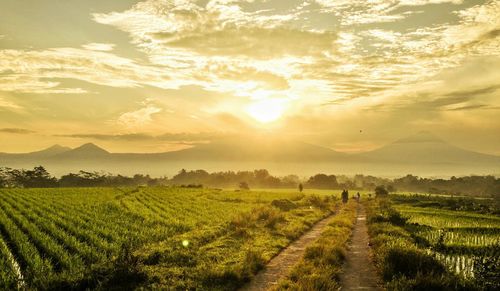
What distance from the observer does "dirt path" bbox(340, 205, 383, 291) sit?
564 inches

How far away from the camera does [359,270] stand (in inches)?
647

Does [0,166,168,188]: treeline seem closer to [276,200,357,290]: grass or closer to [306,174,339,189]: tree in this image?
[306,174,339,189]: tree

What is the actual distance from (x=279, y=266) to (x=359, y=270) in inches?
139

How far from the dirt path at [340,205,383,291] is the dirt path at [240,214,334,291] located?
8.19 feet

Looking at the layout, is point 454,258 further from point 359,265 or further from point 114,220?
point 114,220

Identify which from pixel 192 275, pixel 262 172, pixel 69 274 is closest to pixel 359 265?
pixel 192 275

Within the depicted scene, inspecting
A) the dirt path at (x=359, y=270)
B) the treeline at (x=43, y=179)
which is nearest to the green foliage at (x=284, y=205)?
the dirt path at (x=359, y=270)

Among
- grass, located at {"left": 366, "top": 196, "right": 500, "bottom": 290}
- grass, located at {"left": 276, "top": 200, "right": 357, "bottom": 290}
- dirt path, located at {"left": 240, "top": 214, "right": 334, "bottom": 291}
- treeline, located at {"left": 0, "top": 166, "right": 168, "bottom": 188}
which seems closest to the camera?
grass, located at {"left": 366, "top": 196, "right": 500, "bottom": 290}

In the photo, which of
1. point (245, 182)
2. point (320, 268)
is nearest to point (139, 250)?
point (320, 268)

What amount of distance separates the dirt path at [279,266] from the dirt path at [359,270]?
8.19ft

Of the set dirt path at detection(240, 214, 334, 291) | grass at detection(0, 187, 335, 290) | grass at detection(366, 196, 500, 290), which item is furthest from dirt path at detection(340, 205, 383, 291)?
grass at detection(0, 187, 335, 290)

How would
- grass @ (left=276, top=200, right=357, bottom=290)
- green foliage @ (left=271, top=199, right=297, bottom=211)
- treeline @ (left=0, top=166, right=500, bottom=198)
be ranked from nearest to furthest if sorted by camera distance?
grass @ (left=276, top=200, right=357, bottom=290), green foliage @ (left=271, top=199, right=297, bottom=211), treeline @ (left=0, top=166, right=500, bottom=198)

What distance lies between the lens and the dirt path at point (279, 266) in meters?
15.0

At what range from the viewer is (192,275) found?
15703mm
